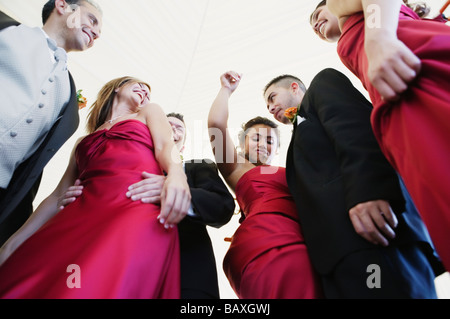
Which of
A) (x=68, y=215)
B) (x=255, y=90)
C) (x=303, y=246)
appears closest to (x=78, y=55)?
(x=255, y=90)

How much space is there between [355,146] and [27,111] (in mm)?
1093

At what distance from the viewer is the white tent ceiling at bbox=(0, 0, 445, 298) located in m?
3.05

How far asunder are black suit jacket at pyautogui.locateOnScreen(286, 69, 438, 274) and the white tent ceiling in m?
2.36

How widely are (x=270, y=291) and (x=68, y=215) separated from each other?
0.63m

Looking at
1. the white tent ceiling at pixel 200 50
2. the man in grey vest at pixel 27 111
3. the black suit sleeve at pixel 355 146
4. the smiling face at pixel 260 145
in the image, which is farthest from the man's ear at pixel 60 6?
the white tent ceiling at pixel 200 50

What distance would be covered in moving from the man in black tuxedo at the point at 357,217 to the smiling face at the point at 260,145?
2.63ft

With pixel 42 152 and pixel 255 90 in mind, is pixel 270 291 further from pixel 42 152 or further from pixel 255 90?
pixel 255 90

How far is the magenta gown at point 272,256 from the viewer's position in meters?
0.78

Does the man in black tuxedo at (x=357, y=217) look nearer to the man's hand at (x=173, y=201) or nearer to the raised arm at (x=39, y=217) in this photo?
the man's hand at (x=173, y=201)

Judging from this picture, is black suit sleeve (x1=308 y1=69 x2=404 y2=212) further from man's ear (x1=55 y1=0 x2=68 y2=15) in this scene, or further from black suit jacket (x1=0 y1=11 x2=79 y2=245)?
man's ear (x1=55 y1=0 x2=68 y2=15)

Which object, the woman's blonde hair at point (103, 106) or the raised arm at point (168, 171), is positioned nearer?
the raised arm at point (168, 171)

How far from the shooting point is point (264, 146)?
175cm

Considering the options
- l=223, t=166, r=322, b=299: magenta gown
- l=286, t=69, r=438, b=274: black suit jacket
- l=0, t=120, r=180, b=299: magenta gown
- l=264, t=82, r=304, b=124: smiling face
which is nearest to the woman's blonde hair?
l=0, t=120, r=180, b=299: magenta gown

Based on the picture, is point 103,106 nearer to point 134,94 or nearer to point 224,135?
point 134,94
